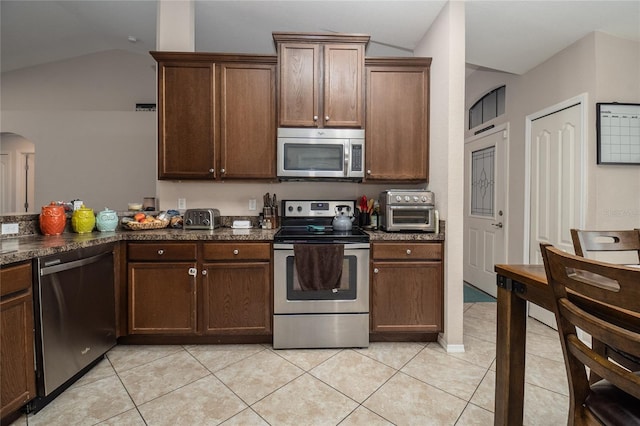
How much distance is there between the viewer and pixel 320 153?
2465 mm

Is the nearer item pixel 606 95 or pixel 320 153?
pixel 606 95

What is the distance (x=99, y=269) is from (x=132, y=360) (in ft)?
2.31

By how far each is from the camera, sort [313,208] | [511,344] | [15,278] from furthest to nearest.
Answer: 1. [313,208]
2. [15,278]
3. [511,344]

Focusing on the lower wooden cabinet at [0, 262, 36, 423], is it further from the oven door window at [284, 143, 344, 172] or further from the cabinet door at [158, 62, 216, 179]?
the oven door window at [284, 143, 344, 172]

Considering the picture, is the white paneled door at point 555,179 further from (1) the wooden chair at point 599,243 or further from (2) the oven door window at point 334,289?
(2) the oven door window at point 334,289

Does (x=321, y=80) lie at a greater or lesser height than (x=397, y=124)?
greater

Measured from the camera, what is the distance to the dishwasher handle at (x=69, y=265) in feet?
5.11

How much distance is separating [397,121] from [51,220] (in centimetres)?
290

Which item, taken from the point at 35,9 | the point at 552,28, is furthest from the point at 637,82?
the point at 35,9

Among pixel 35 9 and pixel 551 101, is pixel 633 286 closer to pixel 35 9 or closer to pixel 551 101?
pixel 551 101

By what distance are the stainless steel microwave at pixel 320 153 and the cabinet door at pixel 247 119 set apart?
14cm

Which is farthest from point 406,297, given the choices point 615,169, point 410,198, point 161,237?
point 615,169

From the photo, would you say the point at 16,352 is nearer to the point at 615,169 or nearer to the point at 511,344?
the point at 511,344

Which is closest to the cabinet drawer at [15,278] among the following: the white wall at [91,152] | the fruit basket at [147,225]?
the fruit basket at [147,225]
